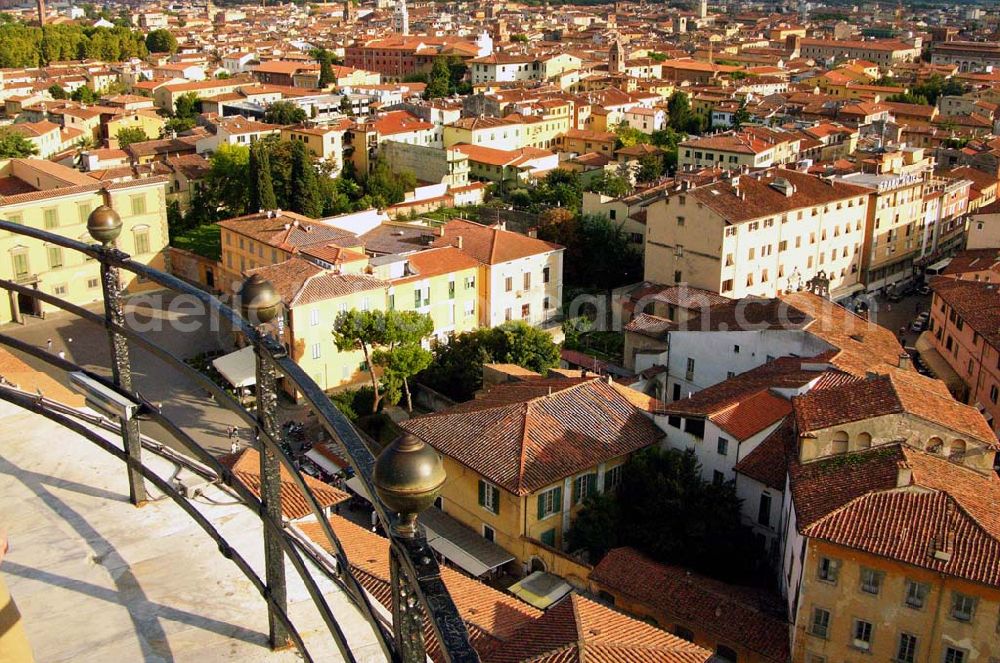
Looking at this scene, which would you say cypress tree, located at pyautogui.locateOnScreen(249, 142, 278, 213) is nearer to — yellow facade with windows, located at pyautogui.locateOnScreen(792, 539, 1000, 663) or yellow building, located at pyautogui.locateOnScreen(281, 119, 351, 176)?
yellow building, located at pyautogui.locateOnScreen(281, 119, 351, 176)

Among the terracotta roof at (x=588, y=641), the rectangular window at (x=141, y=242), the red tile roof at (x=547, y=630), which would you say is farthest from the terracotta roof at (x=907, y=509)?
the rectangular window at (x=141, y=242)

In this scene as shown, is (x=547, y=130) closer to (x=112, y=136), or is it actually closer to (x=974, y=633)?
(x=112, y=136)

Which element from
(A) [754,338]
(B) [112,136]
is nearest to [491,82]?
(B) [112,136]

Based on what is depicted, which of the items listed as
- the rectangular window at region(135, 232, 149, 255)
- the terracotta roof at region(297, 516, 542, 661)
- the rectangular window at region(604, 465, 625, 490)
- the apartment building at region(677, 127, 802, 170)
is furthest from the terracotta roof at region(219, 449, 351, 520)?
the apartment building at region(677, 127, 802, 170)

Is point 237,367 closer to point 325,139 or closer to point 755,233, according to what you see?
point 755,233

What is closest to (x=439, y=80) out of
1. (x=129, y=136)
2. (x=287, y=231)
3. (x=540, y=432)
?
(x=129, y=136)
